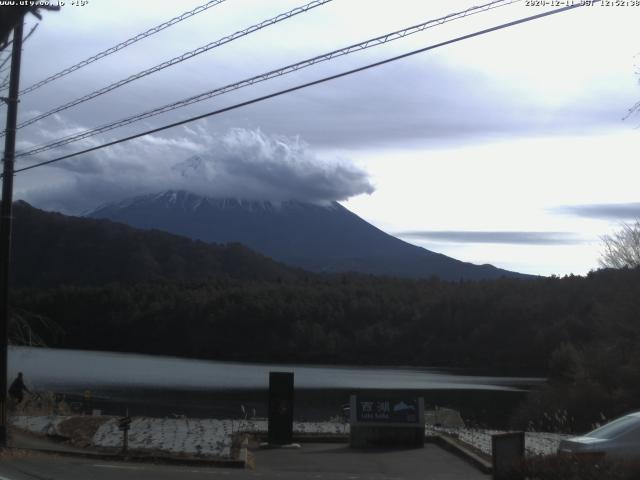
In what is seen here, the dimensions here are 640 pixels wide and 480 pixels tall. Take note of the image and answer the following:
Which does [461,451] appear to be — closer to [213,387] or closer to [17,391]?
[17,391]

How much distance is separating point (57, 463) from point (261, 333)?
96535 mm

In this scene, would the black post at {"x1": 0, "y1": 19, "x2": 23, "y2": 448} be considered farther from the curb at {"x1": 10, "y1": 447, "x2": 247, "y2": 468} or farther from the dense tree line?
the dense tree line

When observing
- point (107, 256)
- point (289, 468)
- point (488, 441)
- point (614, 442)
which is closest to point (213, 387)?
point (488, 441)

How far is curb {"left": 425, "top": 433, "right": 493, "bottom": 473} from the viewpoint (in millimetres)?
17517

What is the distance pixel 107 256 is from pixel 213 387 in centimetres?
10627

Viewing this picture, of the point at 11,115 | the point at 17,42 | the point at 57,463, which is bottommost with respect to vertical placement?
the point at 57,463

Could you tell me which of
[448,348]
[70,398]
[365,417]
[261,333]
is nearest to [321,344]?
[261,333]

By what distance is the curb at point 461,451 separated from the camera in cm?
1752

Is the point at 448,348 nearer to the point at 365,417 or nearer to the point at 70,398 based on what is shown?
the point at 70,398

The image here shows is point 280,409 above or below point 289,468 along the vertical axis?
above

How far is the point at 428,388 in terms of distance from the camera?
6288cm

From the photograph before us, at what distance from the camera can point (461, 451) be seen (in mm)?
19719

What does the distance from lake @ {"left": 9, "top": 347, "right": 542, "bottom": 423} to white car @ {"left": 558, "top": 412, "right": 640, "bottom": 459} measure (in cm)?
2685

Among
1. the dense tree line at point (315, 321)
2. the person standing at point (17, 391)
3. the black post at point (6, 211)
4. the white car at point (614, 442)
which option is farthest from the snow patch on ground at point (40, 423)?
the dense tree line at point (315, 321)
